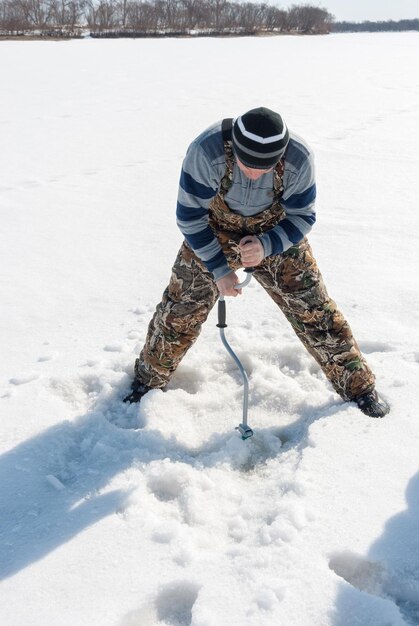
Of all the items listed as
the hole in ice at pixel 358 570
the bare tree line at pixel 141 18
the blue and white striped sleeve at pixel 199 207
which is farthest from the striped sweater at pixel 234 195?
the bare tree line at pixel 141 18

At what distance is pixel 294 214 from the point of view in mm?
2281

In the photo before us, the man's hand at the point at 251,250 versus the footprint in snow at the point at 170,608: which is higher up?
the man's hand at the point at 251,250

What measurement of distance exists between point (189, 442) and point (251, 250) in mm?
891

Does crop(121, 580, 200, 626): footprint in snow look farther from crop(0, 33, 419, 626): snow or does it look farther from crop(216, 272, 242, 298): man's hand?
crop(216, 272, 242, 298): man's hand

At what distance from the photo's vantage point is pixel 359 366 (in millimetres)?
2543

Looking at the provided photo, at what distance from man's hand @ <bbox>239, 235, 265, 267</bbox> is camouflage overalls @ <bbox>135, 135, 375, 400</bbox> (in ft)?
0.49

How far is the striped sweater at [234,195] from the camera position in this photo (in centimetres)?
211

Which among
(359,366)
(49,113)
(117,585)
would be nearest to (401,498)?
(359,366)

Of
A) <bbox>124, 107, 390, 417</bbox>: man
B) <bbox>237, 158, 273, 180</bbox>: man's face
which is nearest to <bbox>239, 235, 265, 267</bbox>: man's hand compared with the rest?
<bbox>124, 107, 390, 417</bbox>: man

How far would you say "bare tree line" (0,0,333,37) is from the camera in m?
38.5

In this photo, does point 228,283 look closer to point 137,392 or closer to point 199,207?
point 199,207

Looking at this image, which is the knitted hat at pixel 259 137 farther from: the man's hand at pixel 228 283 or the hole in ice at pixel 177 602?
the hole in ice at pixel 177 602

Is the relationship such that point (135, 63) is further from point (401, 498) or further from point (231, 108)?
→ point (401, 498)

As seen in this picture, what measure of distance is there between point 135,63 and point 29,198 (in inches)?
553
